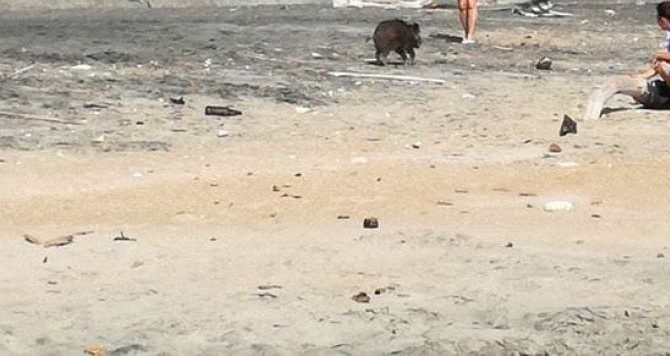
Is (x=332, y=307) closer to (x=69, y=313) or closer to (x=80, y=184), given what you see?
(x=69, y=313)

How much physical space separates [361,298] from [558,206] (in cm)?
249

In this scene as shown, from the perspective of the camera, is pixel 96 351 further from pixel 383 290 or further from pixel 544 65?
pixel 544 65

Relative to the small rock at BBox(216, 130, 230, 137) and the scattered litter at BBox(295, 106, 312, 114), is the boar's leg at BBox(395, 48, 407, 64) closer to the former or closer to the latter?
the scattered litter at BBox(295, 106, 312, 114)

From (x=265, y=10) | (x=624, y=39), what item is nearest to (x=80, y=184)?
(x=624, y=39)

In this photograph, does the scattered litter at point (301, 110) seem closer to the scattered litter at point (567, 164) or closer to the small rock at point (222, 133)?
the small rock at point (222, 133)

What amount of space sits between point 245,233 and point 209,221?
42 centimetres

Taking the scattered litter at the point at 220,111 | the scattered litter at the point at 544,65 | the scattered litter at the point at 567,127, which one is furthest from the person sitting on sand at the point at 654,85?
the scattered litter at the point at 544,65

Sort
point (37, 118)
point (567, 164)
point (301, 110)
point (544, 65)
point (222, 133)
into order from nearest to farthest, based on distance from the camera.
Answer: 1. point (567, 164)
2. point (222, 133)
3. point (37, 118)
4. point (301, 110)
5. point (544, 65)

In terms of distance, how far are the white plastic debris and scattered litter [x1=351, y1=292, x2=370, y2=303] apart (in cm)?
236

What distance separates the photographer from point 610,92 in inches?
466

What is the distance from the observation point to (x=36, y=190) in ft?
27.7

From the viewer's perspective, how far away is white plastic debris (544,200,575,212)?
7.84m

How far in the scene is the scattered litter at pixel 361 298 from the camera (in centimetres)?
567

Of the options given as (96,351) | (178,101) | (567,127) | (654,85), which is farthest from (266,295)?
(654,85)
